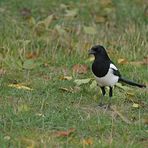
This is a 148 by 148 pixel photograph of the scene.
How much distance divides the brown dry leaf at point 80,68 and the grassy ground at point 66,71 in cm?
5

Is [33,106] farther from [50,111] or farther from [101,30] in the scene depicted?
[101,30]

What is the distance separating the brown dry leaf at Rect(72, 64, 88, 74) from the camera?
24.7 feet

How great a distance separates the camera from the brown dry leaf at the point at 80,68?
7527 millimetres

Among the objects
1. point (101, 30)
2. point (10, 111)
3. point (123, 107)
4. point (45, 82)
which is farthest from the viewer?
point (101, 30)

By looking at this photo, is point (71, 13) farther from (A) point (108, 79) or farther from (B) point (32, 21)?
(A) point (108, 79)

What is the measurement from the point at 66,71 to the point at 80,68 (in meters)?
0.19

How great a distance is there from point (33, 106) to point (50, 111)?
0.82ft

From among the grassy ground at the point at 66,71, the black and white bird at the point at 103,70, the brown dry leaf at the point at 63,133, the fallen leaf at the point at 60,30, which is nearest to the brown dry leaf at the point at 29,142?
the grassy ground at the point at 66,71

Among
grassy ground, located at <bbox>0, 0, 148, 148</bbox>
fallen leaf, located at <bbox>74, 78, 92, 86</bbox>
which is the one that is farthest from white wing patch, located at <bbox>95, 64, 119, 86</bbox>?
fallen leaf, located at <bbox>74, 78, 92, 86</bbox>

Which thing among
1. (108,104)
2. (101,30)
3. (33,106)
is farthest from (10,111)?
(101,30)

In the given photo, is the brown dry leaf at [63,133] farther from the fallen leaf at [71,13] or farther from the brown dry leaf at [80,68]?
the fallen leaf at [71,13]

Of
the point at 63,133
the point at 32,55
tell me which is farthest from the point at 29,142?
the point at 32,55

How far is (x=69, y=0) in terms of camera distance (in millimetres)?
10289

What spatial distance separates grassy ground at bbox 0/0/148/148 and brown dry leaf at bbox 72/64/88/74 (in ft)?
0.16
